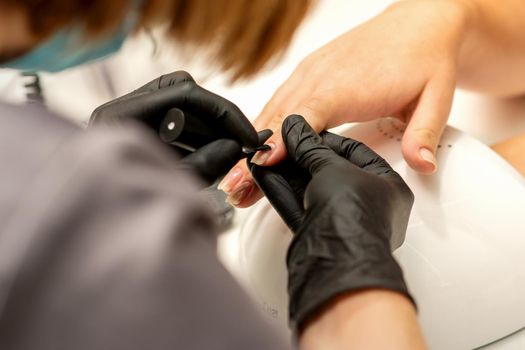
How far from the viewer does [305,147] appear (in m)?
0.59

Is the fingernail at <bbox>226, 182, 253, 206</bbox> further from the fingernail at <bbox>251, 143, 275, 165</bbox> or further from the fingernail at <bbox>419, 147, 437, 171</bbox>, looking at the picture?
the fingernail at <bbox>419, 147, 437, 171</bbox>

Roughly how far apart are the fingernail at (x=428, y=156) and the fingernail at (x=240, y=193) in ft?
0.64

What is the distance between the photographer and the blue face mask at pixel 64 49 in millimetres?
490

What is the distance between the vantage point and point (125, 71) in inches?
48.4

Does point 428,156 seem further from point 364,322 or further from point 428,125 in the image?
point 364,322

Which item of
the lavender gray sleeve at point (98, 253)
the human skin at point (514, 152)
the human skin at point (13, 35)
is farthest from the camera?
the human skin at point (514, 152)

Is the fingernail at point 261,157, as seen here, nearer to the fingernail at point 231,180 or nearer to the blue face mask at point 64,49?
the fingernail at point 231,180

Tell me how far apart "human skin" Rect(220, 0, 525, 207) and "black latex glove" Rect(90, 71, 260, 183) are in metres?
0.06

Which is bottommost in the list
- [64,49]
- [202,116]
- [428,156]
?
[428,156]

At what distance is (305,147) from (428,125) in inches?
6.9

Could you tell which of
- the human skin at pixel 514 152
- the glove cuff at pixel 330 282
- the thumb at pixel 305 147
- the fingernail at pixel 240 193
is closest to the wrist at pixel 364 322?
the glove cuff at pixel 330 282

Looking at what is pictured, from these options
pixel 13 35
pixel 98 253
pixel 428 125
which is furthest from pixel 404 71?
pixel 98 253

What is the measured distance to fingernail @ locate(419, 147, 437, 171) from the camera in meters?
0.65

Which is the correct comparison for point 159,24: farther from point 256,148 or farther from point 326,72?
point 326,72
